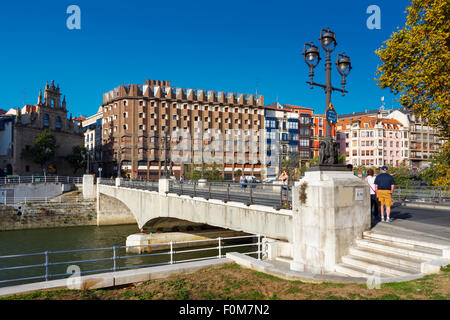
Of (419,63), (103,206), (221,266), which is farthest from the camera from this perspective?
(103,206)

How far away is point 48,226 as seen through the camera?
39250mm

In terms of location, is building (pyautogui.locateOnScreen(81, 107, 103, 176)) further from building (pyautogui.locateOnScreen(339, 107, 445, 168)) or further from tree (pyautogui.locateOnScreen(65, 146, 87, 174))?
building (pyautogui.locateOnScreen(339, 107, 445, 168))

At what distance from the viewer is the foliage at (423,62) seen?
53.8ft

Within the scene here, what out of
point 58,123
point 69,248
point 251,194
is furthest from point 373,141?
point 251,194

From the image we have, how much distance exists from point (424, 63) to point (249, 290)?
15.9m

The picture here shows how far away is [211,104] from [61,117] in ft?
109

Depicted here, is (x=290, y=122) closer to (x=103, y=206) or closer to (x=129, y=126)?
(x=129, y=126)

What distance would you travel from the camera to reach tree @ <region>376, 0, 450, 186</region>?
16.4 m

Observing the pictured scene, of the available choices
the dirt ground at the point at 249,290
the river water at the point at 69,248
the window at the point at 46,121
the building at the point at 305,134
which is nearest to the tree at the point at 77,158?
the window at the point at 46,121

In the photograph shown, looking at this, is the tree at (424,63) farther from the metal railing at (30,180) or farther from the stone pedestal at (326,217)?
the metal railing at (30,180)

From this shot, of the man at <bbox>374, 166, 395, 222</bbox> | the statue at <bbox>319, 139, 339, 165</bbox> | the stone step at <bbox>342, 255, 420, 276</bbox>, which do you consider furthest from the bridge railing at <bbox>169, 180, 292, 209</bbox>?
the stone step at <bbox>342, 255, 420, 276</bbox>

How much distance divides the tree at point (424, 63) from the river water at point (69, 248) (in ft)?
49.8

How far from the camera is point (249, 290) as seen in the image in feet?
22.7

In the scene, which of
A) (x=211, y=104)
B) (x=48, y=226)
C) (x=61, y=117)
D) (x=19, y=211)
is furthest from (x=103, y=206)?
(x=211, y=104)
